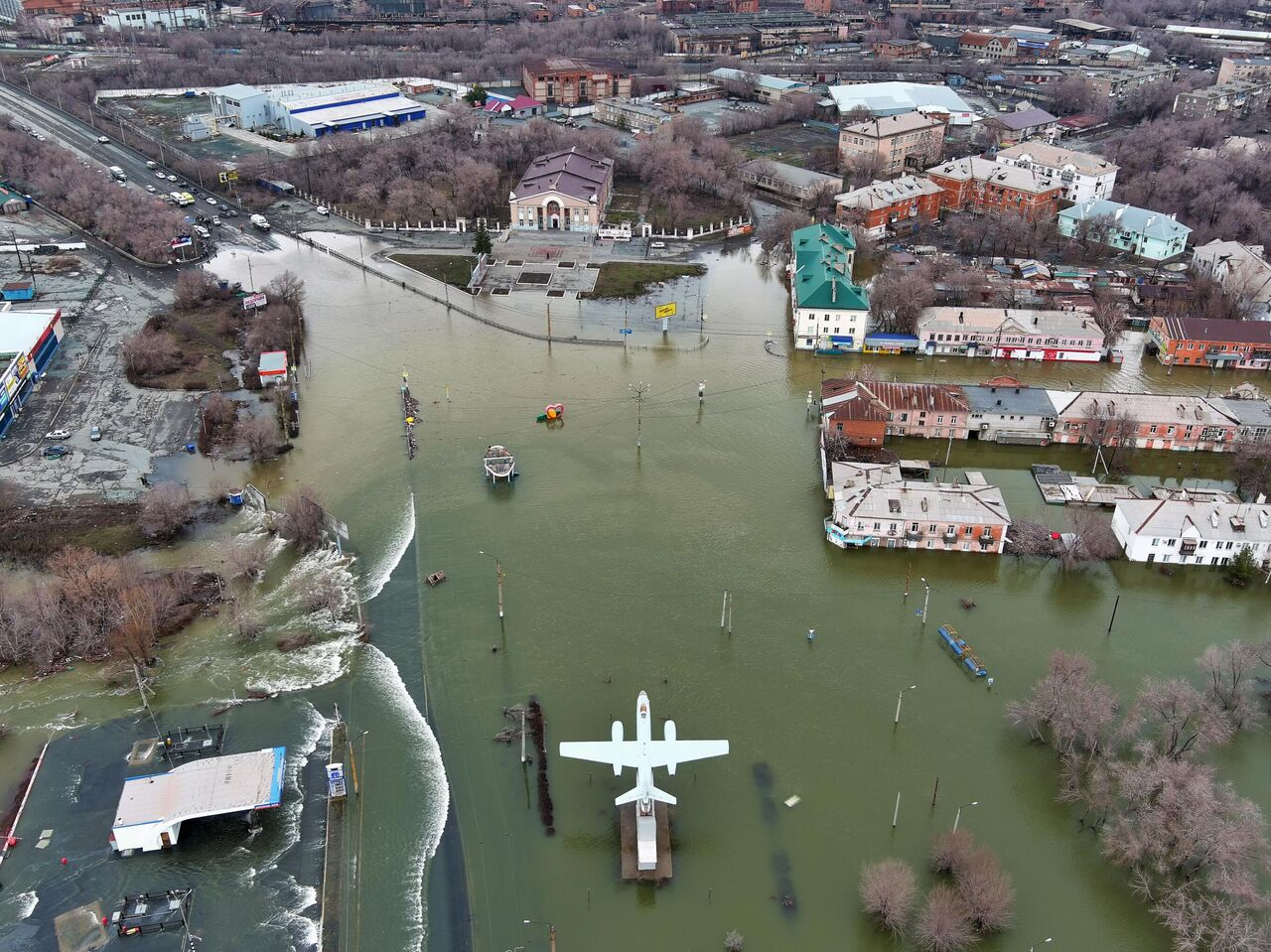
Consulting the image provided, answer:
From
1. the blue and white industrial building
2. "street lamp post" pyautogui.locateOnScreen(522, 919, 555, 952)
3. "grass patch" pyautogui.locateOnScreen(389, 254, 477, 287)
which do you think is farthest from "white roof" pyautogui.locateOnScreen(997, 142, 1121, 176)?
"street lamp post" pyautogui.locateOnScreen(522, 919, 555, 952)

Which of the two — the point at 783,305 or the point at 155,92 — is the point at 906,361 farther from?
the point at 155,92

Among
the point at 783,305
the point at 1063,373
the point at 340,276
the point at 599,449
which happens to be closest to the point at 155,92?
the point at 340,276

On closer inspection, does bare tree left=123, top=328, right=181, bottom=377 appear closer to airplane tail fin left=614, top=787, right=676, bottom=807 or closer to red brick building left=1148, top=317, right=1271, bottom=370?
airplane tail fin left=614, top=787, right=676, bottom=807

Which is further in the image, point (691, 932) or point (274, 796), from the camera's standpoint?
point (274, 796)

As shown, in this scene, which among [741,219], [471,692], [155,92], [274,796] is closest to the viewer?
[274,796]

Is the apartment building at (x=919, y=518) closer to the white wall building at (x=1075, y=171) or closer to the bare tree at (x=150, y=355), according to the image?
the bare tree at (x=150, y=355)

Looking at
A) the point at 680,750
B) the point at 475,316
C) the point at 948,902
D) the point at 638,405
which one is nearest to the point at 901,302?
the point at 638,405
